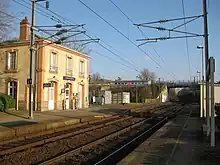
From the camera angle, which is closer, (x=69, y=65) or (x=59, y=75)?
(x=59, y=75)

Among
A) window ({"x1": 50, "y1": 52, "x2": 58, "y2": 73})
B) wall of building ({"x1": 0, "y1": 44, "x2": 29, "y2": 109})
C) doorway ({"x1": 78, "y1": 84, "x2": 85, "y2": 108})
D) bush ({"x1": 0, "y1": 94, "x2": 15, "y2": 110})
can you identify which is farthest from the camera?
doorway ({"x1": 78, "y1": 84, "x2": 85, "y2": 108})

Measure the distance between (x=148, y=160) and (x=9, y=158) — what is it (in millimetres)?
4589

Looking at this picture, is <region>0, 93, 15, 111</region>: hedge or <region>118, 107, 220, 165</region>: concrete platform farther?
<region>0, 93, 15, 111</region>: hedge

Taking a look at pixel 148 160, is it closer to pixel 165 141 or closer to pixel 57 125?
pixel 165 141

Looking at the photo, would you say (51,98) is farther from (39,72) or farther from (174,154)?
(174,154)

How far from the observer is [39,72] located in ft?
103

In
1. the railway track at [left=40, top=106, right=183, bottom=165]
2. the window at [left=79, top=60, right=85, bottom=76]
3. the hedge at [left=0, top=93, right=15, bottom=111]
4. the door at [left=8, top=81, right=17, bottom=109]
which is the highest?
the window at [left=79, top=60, right=85, bottom=76]

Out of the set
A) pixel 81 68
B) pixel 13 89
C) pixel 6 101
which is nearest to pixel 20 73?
pixel 13 89

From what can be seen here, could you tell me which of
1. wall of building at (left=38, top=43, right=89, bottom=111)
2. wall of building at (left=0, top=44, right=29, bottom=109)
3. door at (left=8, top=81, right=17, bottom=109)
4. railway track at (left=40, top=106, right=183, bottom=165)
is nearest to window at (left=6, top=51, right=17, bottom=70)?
wall of building at (left=0, top=44, right=29, bottom=109)

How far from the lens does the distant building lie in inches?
1230

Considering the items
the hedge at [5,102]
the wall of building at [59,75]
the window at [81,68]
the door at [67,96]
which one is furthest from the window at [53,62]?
the window at [81,68]

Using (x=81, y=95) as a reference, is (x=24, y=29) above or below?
above

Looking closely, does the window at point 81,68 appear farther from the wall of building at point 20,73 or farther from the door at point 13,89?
the door at point 13,89

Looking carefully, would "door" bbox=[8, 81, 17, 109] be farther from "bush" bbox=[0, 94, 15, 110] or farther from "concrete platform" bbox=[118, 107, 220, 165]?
"concrete platform" bbox=[118, 107, 220, 165]
